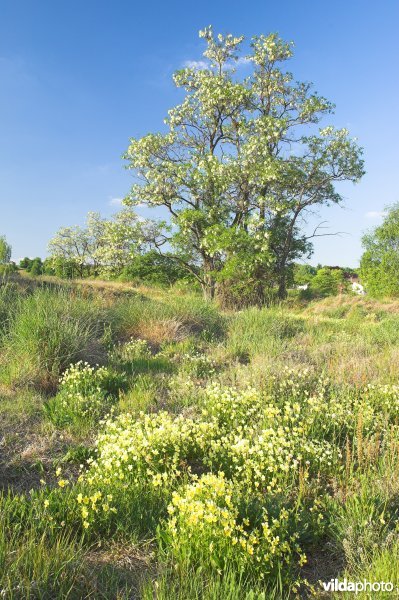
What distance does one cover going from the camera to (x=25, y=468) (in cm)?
434

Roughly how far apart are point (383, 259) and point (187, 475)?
3098cm

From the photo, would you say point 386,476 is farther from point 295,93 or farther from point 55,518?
point 295,93

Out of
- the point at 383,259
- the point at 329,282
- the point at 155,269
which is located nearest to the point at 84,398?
the point at 155,269

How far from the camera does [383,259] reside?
3148 cm

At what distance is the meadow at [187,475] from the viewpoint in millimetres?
2678

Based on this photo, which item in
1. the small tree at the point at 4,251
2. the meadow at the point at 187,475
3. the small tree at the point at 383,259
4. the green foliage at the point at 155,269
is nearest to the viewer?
the meadow at the point at 187,475

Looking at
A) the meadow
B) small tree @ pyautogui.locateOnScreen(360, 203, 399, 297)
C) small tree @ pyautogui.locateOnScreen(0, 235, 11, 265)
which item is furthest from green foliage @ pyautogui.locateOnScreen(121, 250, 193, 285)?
Answer: small tree @ pyautogui.locateOnScreen(0, 235, 11, 265)

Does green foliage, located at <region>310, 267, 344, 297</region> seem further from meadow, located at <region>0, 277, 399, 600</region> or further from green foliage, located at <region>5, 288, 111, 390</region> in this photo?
green foliage, located at <region>5, 288, 111, 390</region>

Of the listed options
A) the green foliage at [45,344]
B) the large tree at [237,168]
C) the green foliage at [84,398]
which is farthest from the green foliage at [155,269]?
the green foliage at [84,398]

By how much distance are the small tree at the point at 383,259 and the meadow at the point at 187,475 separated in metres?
25.4

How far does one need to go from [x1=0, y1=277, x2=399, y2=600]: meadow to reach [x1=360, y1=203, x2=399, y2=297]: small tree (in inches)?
998

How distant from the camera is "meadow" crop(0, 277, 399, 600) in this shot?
8.79 ft

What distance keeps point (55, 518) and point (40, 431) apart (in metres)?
2.21

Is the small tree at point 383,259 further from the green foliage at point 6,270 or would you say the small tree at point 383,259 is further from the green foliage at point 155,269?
the green foliage at point 6,270
